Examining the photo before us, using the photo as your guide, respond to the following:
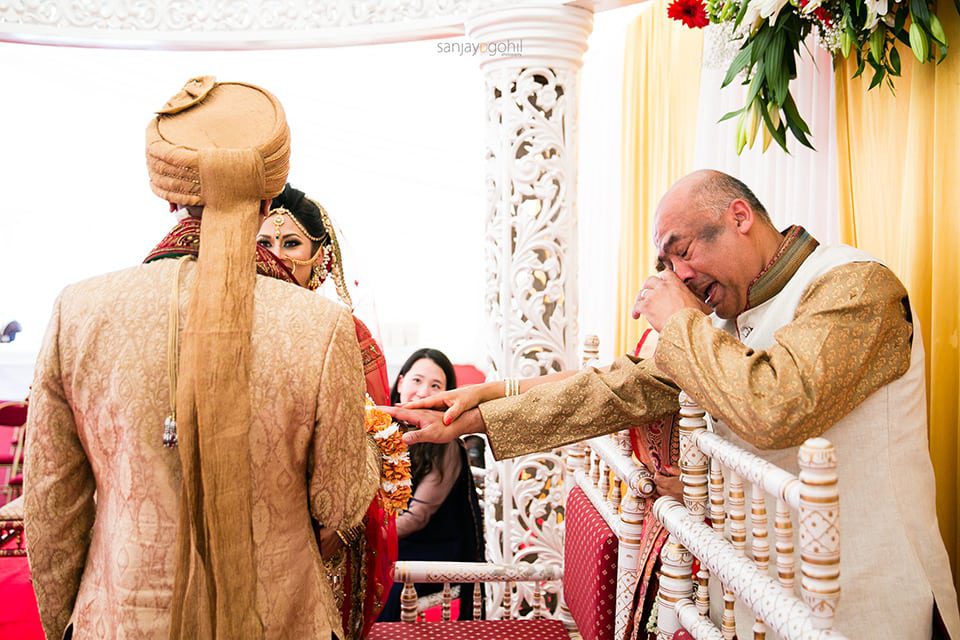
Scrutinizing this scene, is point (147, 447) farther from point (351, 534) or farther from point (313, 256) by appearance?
point (313, 256)

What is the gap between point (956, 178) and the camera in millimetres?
2068

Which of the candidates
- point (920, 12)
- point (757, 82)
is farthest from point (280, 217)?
point (920, 12)

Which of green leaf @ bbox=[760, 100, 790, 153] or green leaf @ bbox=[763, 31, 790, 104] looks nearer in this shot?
green leaf @ bbox=[763, 31, 790, 104]

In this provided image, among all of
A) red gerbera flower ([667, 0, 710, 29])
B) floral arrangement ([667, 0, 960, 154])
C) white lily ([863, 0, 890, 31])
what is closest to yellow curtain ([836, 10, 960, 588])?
floral arrangement ([667, 0, 960, 154])

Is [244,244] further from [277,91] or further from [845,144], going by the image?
[277,91]

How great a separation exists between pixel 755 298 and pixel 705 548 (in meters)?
0.55

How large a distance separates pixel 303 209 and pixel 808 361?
1470mm

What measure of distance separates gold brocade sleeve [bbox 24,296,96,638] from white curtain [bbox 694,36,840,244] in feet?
5.74

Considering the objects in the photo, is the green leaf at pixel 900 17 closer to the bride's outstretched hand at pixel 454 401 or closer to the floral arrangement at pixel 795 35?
the floral arrangement at pixel 795 35

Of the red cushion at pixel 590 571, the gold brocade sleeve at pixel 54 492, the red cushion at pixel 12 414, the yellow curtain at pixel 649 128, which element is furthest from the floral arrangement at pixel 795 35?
the red cushion at pixel 12 414

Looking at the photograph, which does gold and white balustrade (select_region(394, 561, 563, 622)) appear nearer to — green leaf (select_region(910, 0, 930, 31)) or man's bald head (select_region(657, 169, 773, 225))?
man's bald head (select_region(657, 169, 773, 225))

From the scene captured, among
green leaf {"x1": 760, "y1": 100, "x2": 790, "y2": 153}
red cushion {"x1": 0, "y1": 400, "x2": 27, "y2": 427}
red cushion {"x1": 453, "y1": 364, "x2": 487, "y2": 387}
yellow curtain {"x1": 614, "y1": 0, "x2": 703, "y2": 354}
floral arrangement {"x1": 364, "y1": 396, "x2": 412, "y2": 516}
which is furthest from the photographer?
red cushion {"x1": 453, "y1": 364, "x2": 487, "y2": 387}

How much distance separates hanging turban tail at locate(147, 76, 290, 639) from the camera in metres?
1.37

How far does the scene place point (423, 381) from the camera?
11.6ft
